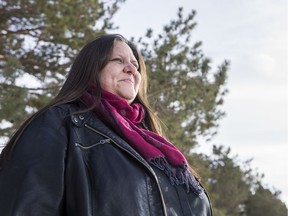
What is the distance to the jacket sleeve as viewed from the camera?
1.27 metres

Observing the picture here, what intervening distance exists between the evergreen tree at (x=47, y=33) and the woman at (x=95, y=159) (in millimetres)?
4394

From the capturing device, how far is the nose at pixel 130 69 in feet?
5.72

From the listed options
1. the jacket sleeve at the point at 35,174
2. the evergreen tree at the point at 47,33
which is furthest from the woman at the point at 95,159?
the evergreen tree at the point at 47,33

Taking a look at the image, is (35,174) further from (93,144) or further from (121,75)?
(121,75)

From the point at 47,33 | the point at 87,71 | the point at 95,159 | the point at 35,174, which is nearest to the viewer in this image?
the point at 35,174

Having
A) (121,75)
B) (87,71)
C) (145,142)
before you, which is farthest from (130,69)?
(145,142)

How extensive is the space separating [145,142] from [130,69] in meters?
0.32

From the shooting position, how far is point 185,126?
26.0ft

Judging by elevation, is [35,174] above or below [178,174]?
below

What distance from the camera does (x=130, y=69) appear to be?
1.75 meters

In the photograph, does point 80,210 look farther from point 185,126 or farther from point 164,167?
point 185,126

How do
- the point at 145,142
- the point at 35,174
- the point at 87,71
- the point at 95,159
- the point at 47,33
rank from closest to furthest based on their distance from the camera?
the point at 35,174, the point at 95,159, the point at 145,142, the point at 87,71, the point at 47,33

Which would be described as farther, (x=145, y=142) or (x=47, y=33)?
(x=47, y=33)

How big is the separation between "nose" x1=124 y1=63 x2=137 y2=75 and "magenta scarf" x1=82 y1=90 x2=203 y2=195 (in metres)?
0.13
